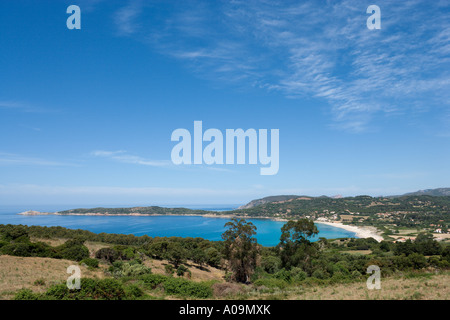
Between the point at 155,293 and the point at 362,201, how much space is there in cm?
21700

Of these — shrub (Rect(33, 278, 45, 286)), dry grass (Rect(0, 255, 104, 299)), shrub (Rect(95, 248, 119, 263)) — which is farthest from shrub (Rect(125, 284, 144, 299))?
shrub (Rect(95, 248, 119, 263))

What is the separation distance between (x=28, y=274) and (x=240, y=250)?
625 inches

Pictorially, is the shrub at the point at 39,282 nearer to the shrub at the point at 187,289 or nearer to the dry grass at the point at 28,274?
the dry grass at the point at 28,274

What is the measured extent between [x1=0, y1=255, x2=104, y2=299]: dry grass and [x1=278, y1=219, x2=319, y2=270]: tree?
19702mm

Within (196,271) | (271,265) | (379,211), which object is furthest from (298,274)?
(379,211)

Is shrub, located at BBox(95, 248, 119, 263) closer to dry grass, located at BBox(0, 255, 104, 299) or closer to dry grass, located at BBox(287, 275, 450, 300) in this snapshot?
dry grass, located at BBox(0, 255, 104, 299)

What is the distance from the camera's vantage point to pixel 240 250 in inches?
917

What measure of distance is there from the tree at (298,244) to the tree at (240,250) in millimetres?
6405

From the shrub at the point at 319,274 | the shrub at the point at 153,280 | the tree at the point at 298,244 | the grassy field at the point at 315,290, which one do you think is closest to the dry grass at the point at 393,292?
the grassy field at the point at 315,290

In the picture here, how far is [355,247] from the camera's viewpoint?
57.1m

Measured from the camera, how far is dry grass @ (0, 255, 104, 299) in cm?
1106

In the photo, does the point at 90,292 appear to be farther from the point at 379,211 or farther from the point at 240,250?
the point at 379,211
